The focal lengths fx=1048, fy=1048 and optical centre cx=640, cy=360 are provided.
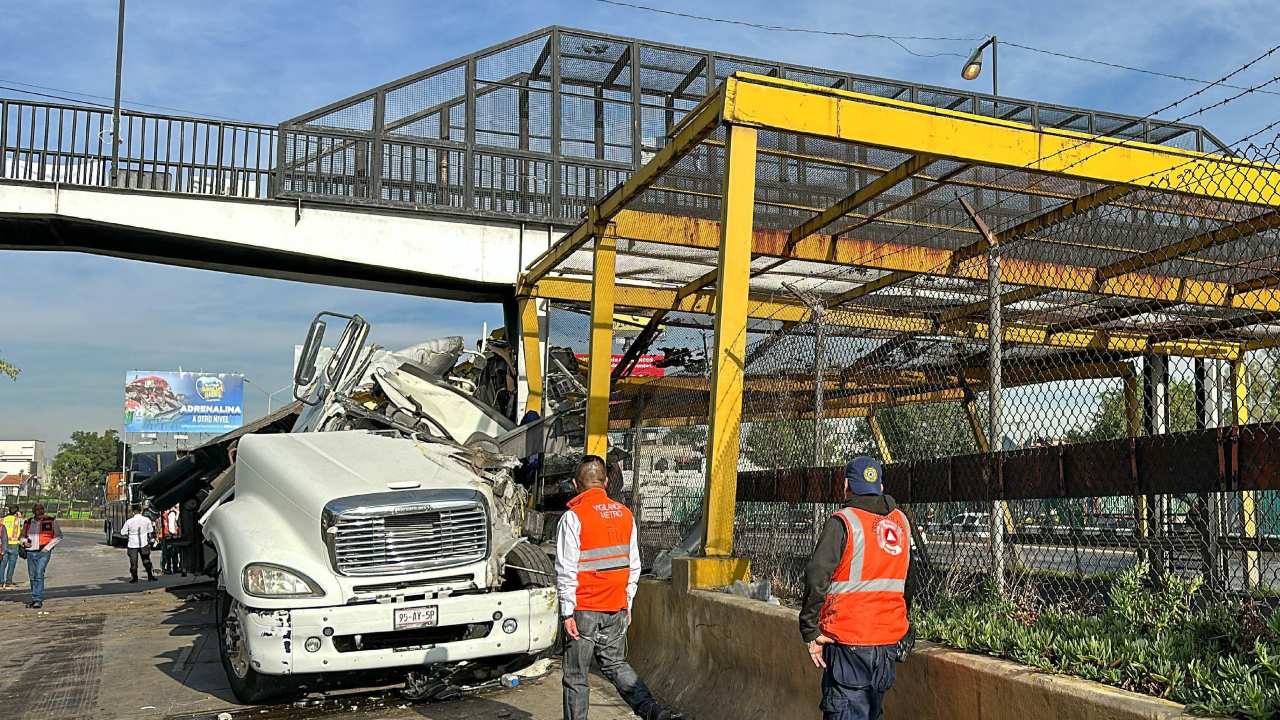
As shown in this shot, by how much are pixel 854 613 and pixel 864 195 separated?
5693 millimetres

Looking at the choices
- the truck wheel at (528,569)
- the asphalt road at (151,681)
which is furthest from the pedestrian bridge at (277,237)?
the truck wheel at (528,569)

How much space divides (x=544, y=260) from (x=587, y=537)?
8516 mm

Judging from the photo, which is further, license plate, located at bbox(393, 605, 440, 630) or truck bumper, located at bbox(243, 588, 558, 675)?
license plate, located at bbox(393, 605, 440, 630)

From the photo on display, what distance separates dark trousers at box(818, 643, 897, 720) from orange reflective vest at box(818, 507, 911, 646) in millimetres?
43

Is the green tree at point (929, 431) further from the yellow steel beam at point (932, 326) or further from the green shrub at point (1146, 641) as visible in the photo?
the green shrub at point (1146, 641)

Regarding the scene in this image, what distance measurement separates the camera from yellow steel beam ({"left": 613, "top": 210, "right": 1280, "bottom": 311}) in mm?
11453

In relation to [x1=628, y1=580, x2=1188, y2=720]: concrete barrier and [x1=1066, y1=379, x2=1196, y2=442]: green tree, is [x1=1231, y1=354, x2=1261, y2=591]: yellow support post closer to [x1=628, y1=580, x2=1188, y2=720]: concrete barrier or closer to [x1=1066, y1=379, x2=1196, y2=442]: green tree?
[x1=1066, y1=379, x2=1196, y2=442]: green tree

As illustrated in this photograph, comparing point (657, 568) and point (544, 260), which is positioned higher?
point (544, 260)

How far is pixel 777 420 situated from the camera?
904cm

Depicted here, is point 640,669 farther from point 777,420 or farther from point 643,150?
point 643,150

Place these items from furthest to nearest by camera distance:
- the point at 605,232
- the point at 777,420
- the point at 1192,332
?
the point at 605,232, the point at 1192,332, the point at 777,420

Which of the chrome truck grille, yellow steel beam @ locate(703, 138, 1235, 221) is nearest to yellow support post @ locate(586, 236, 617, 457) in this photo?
yellow steel beam @ locate(703, 138, 1235, 221)

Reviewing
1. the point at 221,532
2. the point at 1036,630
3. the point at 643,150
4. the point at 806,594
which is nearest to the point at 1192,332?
the point at 1036,630

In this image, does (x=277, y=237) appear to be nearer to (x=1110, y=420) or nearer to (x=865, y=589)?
(x=1110, y=420)
